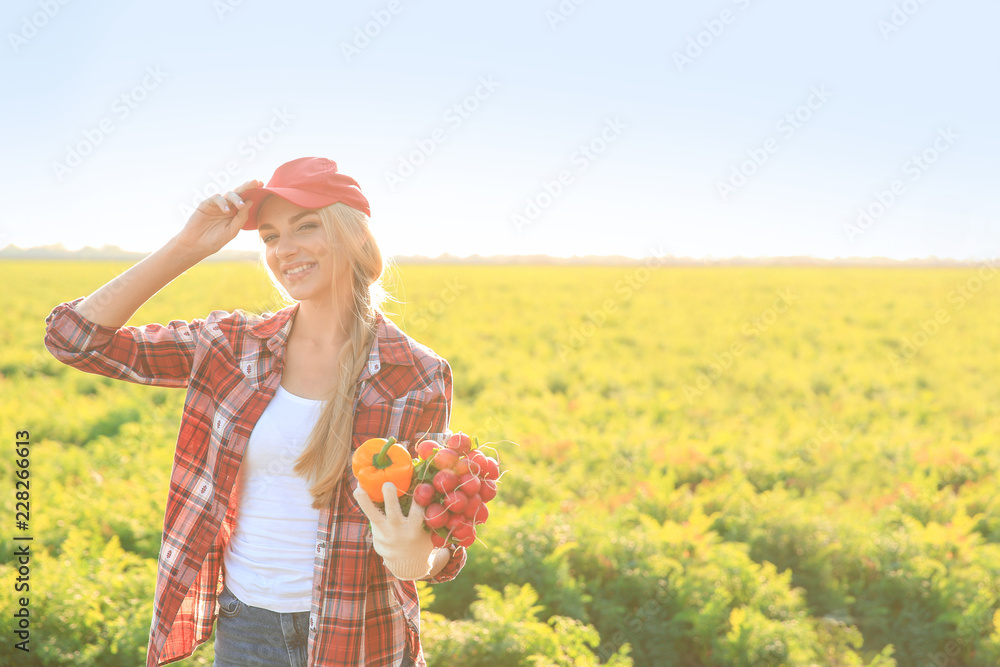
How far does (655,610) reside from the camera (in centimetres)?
489

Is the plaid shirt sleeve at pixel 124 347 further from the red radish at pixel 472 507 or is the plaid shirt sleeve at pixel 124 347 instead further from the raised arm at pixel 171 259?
the red radish at pixel 472 507

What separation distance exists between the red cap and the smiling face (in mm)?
62

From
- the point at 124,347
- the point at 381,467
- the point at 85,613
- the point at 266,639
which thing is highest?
the point at 124,347

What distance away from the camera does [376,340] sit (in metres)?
2.24

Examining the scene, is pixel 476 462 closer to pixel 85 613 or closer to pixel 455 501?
pixel 455 501

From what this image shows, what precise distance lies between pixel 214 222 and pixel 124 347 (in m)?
0.48

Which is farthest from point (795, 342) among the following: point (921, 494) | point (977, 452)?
point (921, 494)

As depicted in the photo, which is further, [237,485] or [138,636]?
[138,636]

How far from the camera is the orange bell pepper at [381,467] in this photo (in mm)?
1800

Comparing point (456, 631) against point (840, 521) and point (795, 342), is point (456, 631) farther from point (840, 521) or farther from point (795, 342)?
point (795, 342)

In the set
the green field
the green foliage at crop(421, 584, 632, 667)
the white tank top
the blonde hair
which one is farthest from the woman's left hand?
the green foliage at crop(421, 584, 632, 667)

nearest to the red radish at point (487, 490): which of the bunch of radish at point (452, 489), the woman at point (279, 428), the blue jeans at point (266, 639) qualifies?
the bunch of radish at point (452, 489)

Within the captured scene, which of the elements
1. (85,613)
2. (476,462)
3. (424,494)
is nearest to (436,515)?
(424,494)

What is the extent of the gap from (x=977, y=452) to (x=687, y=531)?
17.3 feet
